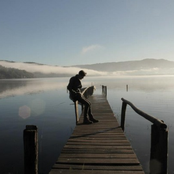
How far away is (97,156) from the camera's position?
4.50 m

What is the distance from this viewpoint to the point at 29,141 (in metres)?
3.18

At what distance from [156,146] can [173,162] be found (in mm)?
4753

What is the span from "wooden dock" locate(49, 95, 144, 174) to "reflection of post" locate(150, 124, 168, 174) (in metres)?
0.59

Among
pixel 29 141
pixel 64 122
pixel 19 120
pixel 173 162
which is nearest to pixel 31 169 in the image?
pixel 29 141

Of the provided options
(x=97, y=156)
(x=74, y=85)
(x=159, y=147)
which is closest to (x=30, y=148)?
(x=97, y=156)

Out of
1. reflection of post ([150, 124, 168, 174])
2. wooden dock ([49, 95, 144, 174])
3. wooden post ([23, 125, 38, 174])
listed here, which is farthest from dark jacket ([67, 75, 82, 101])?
reflection of post ([150, 124, 168, 174])

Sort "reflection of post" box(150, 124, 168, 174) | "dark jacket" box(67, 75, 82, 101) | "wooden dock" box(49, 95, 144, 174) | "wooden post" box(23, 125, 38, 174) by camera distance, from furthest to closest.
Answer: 1. "dark jacket" box(67, 75, 82, 101)
2. "wooden dock" box(49, 95, 144, 174)
3. "wooden post" box(23, 125, 38, 174)
4. "reflection of post" box(150, 124, 168, 174)

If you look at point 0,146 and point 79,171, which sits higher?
point 79,171

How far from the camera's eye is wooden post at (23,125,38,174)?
10.4 ft

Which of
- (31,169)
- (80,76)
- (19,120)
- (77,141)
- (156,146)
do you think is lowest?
(19,120)

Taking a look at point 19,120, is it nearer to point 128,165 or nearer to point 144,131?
point 144,131

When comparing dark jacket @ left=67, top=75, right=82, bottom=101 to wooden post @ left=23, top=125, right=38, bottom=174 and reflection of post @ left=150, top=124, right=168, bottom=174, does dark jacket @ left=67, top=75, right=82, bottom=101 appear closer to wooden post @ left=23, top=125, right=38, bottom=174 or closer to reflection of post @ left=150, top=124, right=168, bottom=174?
wooden post @ left=23, top=125, right=38, bottom=174

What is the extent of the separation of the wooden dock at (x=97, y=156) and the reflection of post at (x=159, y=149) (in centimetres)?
59

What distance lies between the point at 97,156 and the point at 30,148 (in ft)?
6.61
